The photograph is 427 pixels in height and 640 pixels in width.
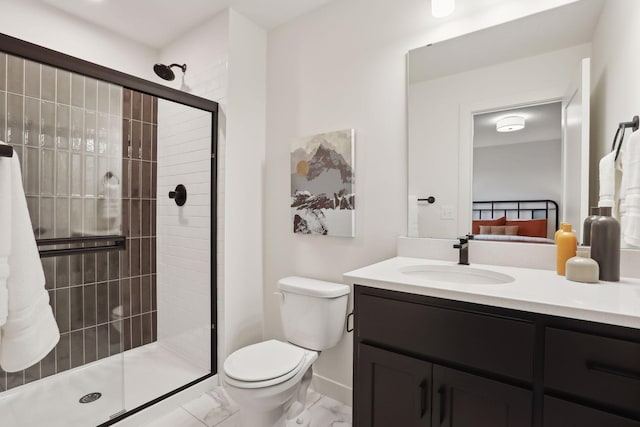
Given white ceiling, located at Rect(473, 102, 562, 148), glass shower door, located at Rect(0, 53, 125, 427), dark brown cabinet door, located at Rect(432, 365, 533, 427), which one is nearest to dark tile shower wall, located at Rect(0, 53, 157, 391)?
glass shower door, located at Rect(0, 53, 125, 427)

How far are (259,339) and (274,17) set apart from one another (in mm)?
2265

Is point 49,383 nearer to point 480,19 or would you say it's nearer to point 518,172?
point 518,172

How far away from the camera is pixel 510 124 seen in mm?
1490

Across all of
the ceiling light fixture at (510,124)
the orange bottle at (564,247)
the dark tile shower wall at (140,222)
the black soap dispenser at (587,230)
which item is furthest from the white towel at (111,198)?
the black soap dispenser at (587,230)

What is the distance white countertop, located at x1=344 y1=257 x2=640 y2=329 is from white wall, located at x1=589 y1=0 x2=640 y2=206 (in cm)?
41

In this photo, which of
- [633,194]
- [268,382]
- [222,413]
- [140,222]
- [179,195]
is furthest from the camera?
[140,222]

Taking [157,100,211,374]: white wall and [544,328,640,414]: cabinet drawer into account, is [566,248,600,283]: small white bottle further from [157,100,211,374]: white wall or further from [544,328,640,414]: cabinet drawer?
[157,100,211,374]: white wall

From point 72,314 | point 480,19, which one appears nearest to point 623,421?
point 480,19

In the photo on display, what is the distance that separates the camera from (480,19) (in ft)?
5.09

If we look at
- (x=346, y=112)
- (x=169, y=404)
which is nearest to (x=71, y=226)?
(x=169, y=404)

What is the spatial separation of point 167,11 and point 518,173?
2363mm

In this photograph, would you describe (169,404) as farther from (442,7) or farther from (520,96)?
(442,7)

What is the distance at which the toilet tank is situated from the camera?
1.78 meters

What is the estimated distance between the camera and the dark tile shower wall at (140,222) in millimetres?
2182
